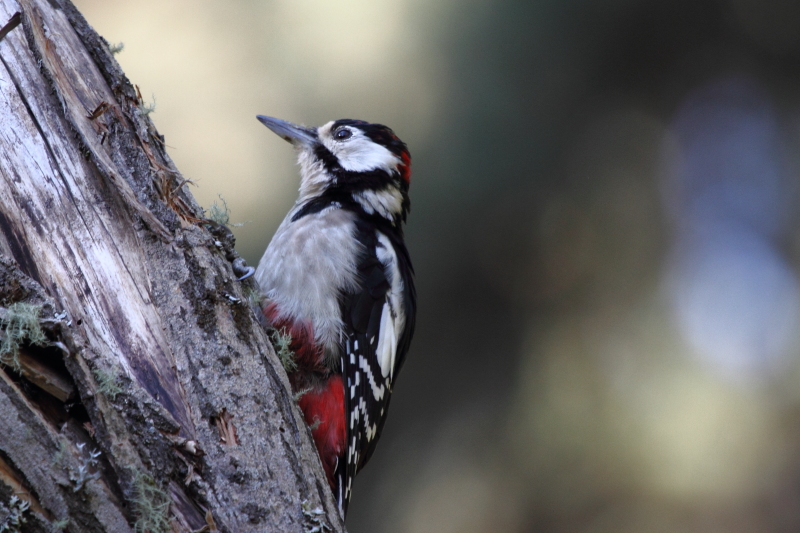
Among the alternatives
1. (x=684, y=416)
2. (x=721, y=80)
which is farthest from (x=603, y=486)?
(x=721, y=80)

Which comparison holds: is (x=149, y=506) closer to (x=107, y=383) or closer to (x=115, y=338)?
(x=107, y=383)

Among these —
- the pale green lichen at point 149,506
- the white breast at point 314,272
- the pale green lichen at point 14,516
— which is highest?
the white breast at point 314,272

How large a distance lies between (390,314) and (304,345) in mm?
400

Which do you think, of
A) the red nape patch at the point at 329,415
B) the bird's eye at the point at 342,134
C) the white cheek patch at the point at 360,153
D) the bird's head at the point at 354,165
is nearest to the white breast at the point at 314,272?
the red nape patch at the point at 329,415

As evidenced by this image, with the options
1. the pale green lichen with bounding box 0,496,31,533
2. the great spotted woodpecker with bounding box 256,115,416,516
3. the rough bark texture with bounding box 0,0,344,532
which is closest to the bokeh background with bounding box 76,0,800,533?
the great spotted woodpecker with bounding box 256,115,416,516

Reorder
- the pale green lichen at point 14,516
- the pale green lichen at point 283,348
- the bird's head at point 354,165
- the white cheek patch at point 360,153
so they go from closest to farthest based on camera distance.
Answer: the pale green lichen at point 14,516 → the pale green lichen at point 283,348 → the bird's head at point 354,165 → the white cheek patch at point 360,153

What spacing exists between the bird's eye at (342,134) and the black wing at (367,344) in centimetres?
50

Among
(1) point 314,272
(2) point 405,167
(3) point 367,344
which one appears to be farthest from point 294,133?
(3) point 367,344

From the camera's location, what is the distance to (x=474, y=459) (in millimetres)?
4012

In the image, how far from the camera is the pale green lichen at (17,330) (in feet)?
3.16

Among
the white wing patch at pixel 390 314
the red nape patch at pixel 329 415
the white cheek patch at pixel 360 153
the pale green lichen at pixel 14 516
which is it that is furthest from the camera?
the white cheek patch at pixel 360 153

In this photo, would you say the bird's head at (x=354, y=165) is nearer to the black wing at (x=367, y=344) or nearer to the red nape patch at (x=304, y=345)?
the black wing at (x=367, y=344)

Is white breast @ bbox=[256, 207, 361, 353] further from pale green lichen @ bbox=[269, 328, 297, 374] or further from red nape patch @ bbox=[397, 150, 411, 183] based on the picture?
red nape patch @ bbox=[397, 150, 411, 183]

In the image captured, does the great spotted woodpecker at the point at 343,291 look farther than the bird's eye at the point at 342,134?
No
